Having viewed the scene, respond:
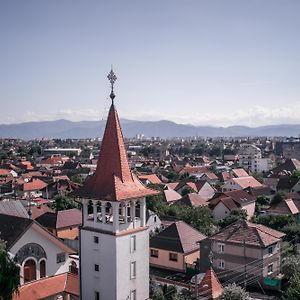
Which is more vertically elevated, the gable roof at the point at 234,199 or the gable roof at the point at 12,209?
the gable roof at the point at 12,209

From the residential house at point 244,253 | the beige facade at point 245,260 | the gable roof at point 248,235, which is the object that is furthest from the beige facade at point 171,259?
the gable roof at point 248,235

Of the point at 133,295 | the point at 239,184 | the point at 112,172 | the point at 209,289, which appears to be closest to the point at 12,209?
the point at 209,289

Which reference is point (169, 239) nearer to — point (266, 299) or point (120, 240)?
point (266, 299)

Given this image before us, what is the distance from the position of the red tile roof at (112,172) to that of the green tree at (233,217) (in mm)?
32881

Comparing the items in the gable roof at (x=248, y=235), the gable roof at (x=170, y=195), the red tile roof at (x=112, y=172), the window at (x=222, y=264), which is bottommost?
the window at (x=222, y=264)

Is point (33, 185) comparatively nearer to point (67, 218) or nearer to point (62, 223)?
point (67, 218)

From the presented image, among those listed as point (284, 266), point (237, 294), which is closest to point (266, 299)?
point (284, 266)

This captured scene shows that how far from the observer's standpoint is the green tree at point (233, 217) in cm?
5369

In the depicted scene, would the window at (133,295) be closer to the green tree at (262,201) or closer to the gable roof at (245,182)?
the green tree at (262,201)

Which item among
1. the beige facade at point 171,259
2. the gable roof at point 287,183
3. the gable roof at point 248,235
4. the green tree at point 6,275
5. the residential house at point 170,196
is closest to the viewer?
the green tree at point 6,275

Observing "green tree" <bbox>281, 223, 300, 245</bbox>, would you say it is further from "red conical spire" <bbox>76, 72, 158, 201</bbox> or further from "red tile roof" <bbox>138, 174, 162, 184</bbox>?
"red tile roof" <bbox>138, 174, 162, 184</bbox>

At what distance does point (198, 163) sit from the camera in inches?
5674

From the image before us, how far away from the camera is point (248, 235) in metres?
37.4

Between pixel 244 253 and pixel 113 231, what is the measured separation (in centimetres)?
1885
